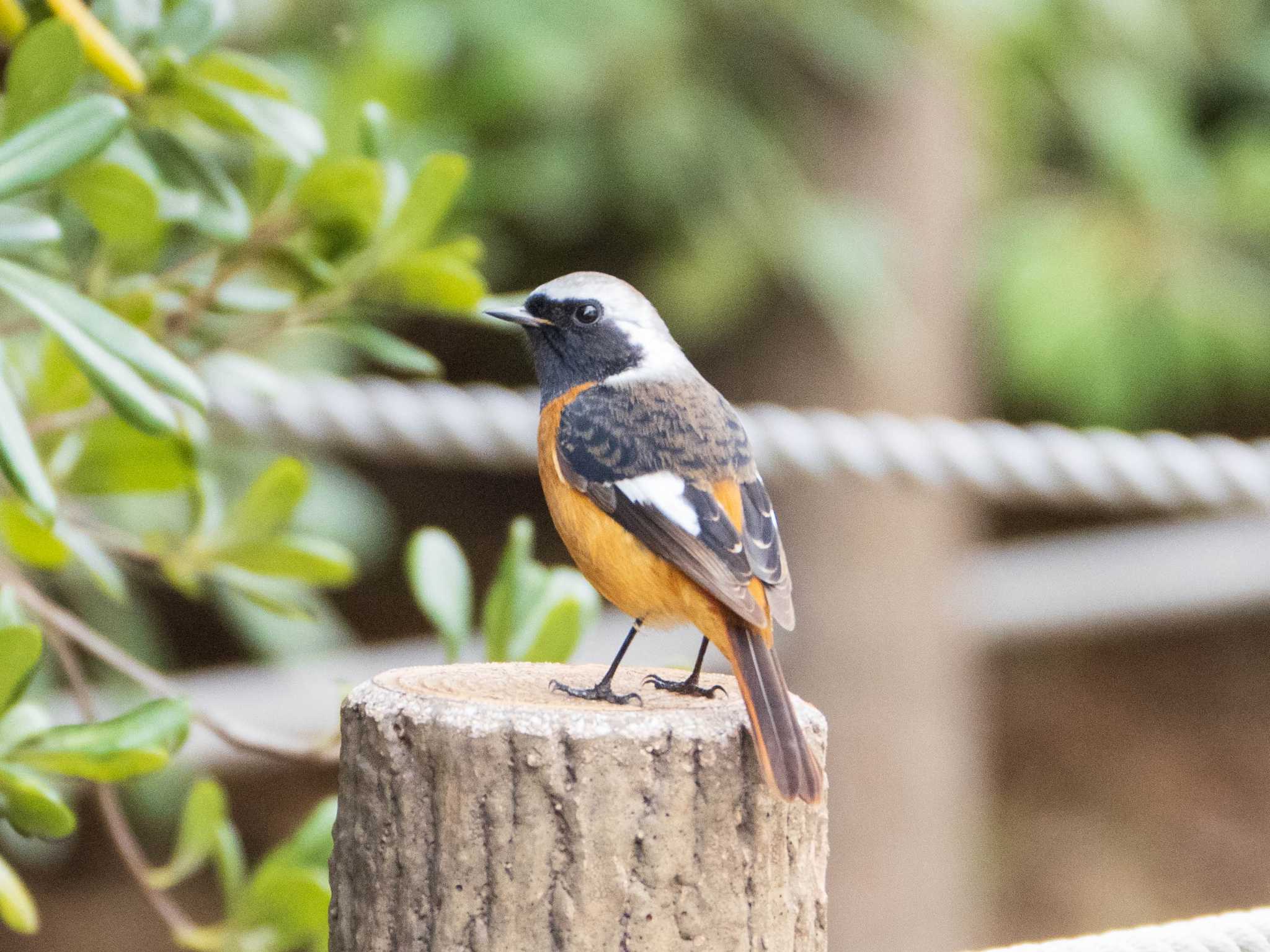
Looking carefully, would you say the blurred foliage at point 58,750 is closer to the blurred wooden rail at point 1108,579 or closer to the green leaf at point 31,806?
the green leaf at point 31,806

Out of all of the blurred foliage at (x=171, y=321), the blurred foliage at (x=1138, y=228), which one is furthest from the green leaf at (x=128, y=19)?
the blurred foliage at (x=1138, y=228)

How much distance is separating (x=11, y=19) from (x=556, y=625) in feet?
3.21

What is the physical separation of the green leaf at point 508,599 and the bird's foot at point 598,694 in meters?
0.35

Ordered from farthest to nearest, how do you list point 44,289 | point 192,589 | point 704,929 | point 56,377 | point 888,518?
point 888,518 < point 192,589 < point 56,377 < point 44,289 < point 704,929

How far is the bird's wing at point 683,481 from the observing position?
1.82 m

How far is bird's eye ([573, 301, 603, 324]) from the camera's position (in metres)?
2.13

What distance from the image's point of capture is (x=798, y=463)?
356 centimetres

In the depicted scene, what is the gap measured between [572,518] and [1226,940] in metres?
0.85

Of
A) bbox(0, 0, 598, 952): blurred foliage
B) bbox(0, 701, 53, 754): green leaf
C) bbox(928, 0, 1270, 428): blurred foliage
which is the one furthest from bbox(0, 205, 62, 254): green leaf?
bbox(928, 0, 1270, 428): blurred foliage

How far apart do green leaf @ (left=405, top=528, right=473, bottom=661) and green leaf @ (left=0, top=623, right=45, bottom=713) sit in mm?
577

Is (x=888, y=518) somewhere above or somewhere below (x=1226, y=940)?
above

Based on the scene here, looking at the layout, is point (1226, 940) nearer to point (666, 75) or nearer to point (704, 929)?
point (704, 929)

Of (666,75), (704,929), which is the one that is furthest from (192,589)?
(666,75)

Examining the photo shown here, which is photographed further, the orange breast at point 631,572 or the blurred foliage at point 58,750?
the orange breast at point 631,572
